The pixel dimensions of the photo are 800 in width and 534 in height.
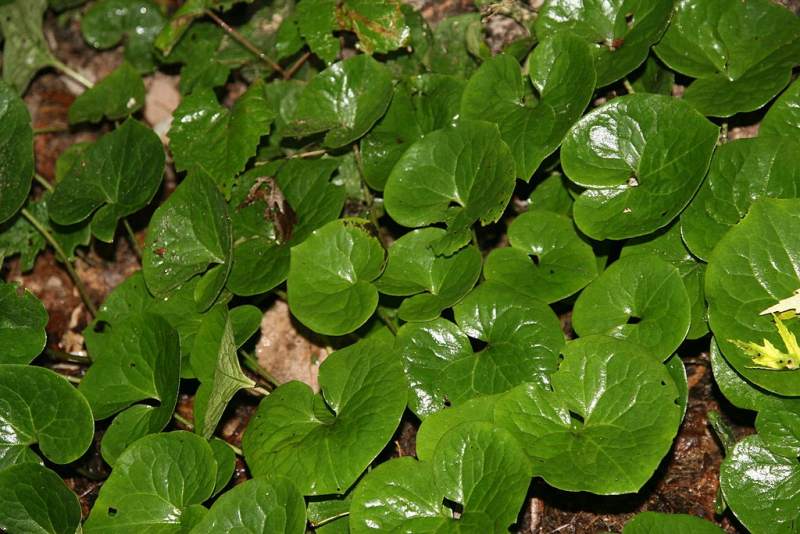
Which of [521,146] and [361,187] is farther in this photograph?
[361,187]

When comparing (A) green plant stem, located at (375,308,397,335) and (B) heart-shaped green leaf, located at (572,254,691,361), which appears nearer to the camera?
(B) heart-shaped green leaf, located at (572,254,691,361)

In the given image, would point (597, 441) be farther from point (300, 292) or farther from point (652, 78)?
point (652, 78)

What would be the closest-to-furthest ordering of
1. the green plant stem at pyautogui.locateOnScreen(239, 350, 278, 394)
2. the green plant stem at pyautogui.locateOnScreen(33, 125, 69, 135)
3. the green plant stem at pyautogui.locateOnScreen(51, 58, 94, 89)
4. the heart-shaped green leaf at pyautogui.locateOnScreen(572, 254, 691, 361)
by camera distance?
1. the heart-shaped green leaf at pyautogui.locateOnScreen(572, 254, 691, 361)
2. the green plant stem at pyautogui.locateOnScreen(239, 350, 278, 394)
3. the green plant stem at pyautogui.locateOnScreen(33, 125, 69, 135)
4. the green plant stem at pyautogui.locateOnScreen(51, 58, 94, 89)

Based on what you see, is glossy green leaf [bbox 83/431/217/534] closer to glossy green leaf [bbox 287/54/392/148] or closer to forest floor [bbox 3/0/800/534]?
forest floor [bbox 3/0/800/534]

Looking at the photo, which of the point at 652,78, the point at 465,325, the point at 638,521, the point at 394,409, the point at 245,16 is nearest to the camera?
the point at 638,521

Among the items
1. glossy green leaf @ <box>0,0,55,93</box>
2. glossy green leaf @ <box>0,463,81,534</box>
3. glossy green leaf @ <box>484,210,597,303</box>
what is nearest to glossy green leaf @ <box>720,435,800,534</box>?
glossy green leaf @ <box>484,210,597,303</box>

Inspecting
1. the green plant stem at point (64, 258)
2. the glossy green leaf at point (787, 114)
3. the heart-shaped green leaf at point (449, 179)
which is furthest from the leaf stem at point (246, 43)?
the glossy green leaf at point (787, 114)

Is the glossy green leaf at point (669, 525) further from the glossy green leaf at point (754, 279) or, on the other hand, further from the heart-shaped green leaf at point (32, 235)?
the heart-shaped green leaf at point (32, 235)

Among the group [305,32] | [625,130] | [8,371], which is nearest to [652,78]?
[625,130]
